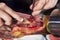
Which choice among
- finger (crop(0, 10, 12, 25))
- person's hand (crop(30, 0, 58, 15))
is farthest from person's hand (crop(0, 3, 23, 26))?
person's hand (crop(30, 0, 58, 15))

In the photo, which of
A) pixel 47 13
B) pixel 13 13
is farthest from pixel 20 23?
pixel 47 13

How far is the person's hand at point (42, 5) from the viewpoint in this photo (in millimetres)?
964

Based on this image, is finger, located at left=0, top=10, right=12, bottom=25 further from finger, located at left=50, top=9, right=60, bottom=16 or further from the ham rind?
finger, located at left=50, top=9, right=60, bottom=16

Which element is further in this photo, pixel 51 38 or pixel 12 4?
pixel 12 4

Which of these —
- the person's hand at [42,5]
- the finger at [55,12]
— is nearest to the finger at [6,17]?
the person's hand at [42,5]

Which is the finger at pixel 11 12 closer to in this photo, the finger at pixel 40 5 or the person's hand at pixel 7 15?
the person's hand at pixel 7 15

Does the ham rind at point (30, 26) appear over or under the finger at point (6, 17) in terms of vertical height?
under

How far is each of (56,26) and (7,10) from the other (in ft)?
1.06

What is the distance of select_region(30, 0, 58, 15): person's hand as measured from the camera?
96 centimetres

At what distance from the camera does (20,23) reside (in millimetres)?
941

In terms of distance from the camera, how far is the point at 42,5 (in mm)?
968

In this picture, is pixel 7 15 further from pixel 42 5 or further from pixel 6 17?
pixel 42 5

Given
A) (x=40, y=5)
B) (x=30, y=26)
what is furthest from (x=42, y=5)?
(x=30, y=26)

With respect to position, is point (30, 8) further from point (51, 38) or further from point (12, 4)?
point (51, 38)
